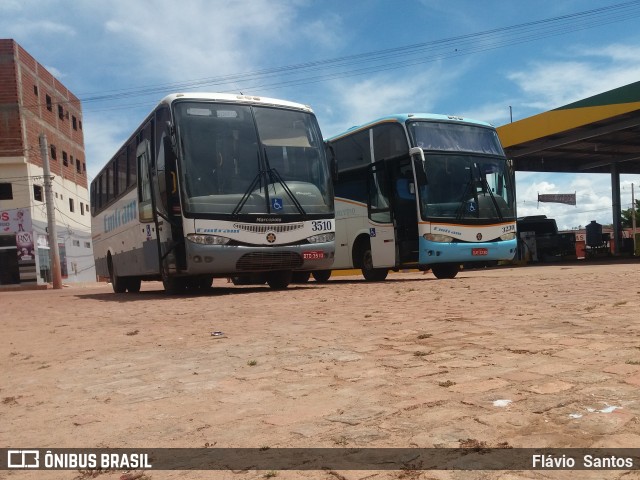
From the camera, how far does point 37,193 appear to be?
36469 millimetres

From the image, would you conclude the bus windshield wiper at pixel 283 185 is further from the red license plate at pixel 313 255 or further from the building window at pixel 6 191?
the building window at pixel 6 191

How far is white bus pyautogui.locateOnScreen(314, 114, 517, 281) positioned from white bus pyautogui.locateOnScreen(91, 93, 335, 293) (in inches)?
54.0

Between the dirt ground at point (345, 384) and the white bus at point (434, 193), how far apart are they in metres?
6.41

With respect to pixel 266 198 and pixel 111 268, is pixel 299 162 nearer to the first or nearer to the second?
pixel 266 198

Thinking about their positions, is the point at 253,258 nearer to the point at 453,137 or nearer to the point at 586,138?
the point at 453,137

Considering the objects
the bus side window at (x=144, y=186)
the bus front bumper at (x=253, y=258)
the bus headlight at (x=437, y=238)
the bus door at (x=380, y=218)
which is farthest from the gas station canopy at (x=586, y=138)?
the bus side window at (x=144, y=186)

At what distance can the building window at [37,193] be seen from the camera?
3603cm

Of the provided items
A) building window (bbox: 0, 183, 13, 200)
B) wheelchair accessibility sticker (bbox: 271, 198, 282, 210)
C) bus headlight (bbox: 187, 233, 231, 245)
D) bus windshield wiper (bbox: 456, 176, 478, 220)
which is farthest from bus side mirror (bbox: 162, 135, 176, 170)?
building window (bbox: 0, 183, 13, 200)

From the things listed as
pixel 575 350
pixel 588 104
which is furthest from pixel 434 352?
pixel 588 104

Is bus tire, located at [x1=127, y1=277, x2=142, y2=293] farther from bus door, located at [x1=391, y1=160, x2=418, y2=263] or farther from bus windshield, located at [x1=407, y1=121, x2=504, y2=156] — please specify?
bus windshield, located at [x1=407, y1=121, x2=504, y2=156]

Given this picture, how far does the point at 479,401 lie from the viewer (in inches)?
123

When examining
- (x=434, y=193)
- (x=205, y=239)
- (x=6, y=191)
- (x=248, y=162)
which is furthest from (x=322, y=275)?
(x=6, y=191)

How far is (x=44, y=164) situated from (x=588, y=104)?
90.3 ft

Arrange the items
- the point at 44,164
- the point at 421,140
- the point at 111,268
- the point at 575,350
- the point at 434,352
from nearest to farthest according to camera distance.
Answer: the point at 575,350 → the point at 434,352 → the point at 421,140 → the point at 111,268 → the point at 44,164
